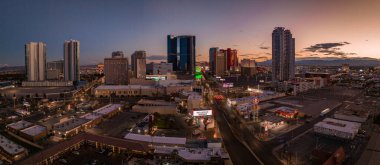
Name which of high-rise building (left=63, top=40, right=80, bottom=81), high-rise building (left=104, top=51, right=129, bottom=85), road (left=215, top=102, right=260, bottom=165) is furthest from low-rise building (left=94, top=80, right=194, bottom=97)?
road (left=215, top=102, right=260, bottom=165)

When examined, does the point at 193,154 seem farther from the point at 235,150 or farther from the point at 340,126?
the point at 340,126

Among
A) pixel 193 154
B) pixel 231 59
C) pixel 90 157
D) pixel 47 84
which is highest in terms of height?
pixel 231 59

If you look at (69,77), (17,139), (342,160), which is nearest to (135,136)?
(17,139)

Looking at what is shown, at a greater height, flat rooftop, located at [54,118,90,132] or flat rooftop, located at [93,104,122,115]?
flat rooftop, located at [93,104,122,115]

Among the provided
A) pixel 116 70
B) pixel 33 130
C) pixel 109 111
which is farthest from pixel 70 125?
pixel 116 70

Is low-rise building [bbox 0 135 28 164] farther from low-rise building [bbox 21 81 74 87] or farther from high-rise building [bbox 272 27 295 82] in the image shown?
high-rise building [bbox 272 27 295 82]
